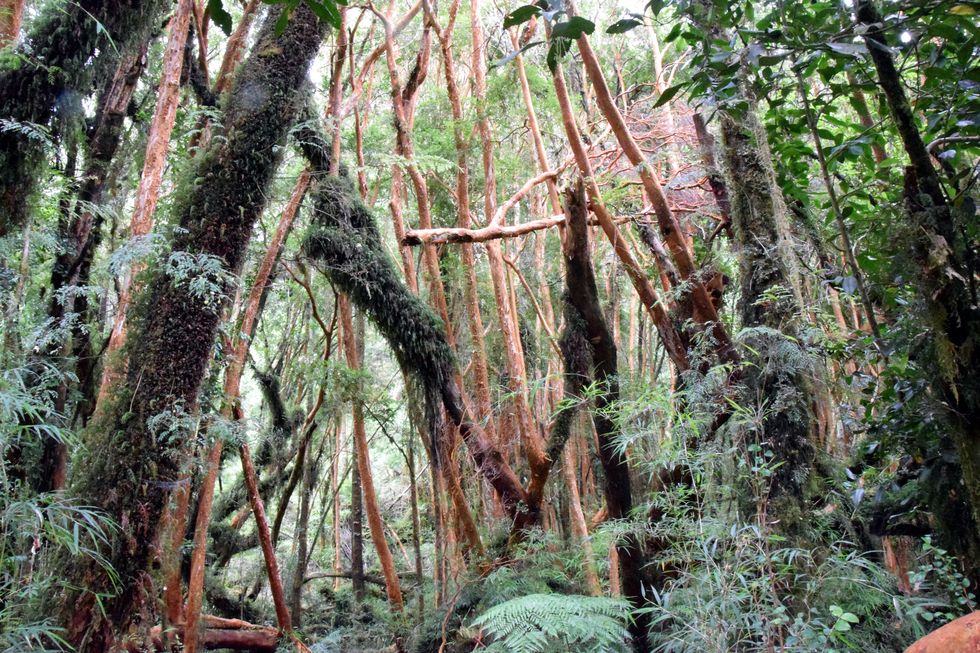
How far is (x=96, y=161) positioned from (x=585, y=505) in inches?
216

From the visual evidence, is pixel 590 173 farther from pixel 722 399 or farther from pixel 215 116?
pixel 215 116

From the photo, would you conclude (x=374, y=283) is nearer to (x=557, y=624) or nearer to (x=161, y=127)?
(x=161, y=127)

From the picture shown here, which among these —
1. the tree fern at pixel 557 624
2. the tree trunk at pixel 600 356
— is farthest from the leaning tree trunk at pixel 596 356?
the tree fern at pixel 557 624

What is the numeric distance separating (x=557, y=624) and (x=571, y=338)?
149cm

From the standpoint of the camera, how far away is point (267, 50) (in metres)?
3.11

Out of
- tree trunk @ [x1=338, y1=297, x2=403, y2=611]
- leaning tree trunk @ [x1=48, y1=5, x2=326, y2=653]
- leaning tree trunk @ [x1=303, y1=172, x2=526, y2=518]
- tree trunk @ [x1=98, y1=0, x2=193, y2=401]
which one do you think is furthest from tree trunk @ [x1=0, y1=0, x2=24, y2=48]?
tree trunk @ [x1=338, y1=297, x2=403, y2=611]

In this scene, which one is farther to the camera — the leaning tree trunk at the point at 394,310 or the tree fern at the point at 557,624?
the leaning tree trunk at the point at 394,310

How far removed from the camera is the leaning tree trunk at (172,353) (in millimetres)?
2273

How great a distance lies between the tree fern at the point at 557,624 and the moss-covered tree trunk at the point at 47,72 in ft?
9.79

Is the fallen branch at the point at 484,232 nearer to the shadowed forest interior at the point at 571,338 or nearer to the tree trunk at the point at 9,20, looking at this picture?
the shadowed forest interior at the point at 571,338

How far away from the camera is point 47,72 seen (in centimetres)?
312

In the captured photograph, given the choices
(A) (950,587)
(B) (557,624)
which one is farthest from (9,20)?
(A) (950,587)

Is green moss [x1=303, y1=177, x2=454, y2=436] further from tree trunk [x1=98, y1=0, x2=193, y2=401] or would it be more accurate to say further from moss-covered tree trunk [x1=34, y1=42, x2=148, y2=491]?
moss-covered tree trunk [x1=34, y1=42, x2=148, y2=491]

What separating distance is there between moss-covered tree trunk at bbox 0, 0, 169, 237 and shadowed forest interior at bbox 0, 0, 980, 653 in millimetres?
15
